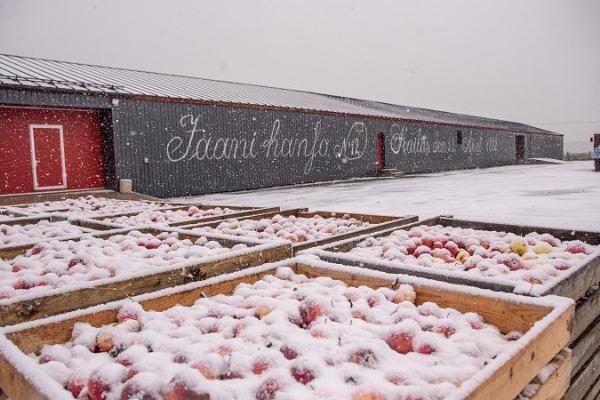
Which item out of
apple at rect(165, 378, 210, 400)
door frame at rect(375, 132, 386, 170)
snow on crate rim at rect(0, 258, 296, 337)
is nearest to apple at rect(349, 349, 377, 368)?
apple at rect(165, 378, 210, 400)

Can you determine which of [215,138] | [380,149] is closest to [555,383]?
[215,138]

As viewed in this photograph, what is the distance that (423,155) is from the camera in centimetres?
2969

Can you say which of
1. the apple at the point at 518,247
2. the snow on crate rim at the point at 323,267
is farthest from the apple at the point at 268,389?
the apple at the point at 518,247

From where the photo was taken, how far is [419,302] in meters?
2.26

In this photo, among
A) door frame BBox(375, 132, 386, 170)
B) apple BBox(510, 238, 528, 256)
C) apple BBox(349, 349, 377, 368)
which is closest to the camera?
apple BBox(349, 349, 377, 368)

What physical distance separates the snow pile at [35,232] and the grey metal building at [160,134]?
899cm

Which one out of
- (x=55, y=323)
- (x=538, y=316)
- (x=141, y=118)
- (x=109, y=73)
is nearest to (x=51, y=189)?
(x=141, y=118)

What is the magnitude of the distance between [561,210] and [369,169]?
1605 centimetres

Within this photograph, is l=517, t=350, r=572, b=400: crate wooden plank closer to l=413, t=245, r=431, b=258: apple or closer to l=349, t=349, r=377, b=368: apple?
l=349, t=349, r=377, b=368: apple

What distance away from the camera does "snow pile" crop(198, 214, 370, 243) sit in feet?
13.7

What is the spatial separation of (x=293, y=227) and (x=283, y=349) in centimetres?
296

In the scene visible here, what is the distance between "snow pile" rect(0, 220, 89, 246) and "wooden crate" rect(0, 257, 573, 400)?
6.94 ft

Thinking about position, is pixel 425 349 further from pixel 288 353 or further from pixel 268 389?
pixel 268 389

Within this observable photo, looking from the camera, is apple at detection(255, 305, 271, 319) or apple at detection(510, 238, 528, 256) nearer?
apple at detection(255, 305, 271, 319)
